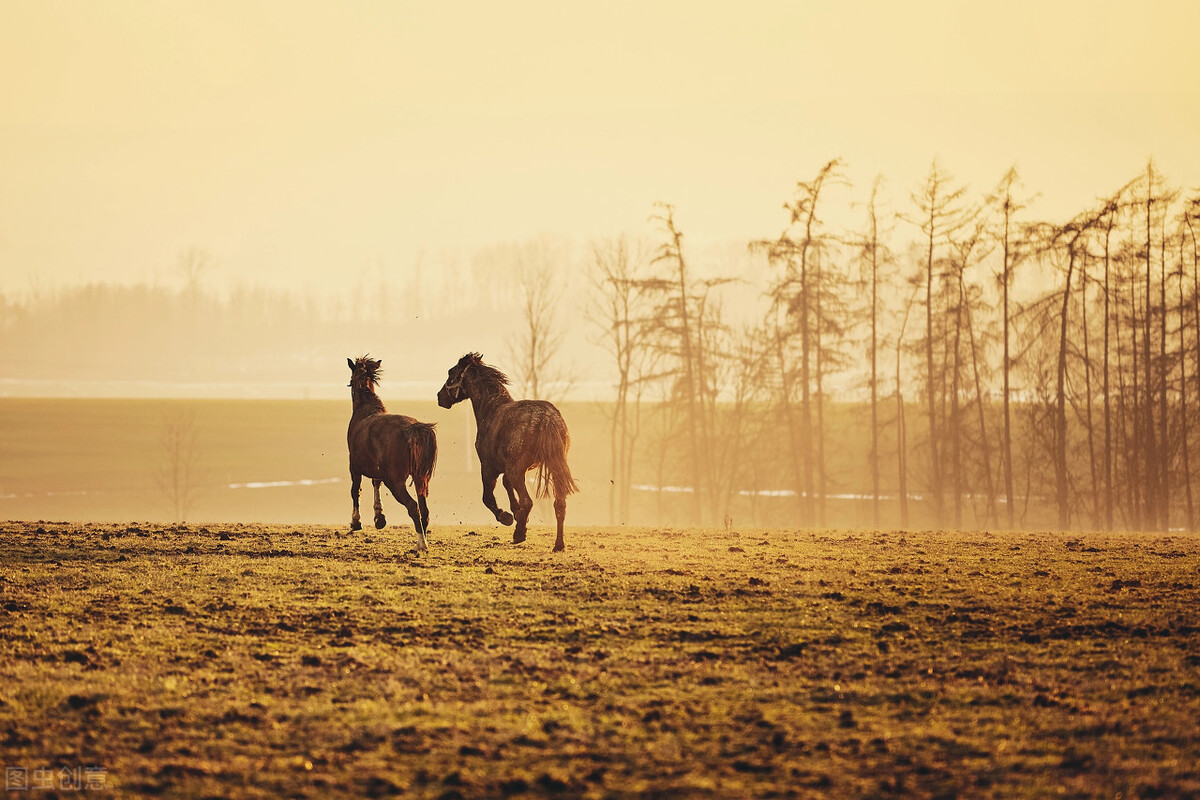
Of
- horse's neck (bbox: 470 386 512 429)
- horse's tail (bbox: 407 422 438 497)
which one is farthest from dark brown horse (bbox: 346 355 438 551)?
horse's neck (bbox: 470 386 512 429)

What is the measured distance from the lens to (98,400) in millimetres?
121938

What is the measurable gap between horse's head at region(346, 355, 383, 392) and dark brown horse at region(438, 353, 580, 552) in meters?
1.66

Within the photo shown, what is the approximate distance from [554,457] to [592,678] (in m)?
9.91

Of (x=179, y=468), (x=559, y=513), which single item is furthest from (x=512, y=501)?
(x=179, y=468)

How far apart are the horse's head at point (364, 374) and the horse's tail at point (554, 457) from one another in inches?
157

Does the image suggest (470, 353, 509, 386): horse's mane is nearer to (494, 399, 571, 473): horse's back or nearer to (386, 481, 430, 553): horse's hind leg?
(494, 399, 571, 473): horse's back

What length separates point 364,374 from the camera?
72.5ft

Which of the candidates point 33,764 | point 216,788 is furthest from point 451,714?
point 33,764

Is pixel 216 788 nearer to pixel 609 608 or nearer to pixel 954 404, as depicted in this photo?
pixel 609 608

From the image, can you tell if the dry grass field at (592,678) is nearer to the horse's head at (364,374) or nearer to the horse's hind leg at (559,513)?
the horse's hind leg at (559,513)

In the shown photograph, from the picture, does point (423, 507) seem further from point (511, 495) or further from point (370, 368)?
point (370, 368)

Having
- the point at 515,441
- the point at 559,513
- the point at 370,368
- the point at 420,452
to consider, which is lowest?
the point at 559,513

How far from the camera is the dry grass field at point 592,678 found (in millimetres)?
7234

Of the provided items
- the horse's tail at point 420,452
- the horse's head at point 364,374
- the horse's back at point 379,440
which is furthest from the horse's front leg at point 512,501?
the horse's head at point 364,374
